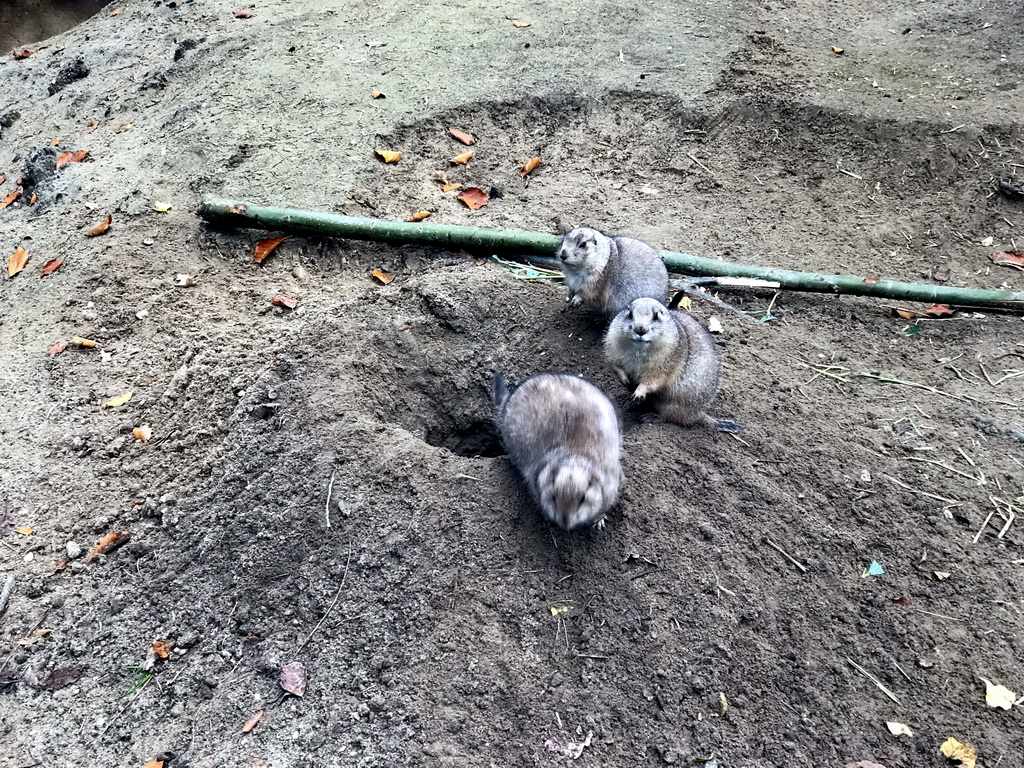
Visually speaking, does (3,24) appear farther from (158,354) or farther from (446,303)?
(446,303)

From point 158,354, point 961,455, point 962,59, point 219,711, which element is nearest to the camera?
point 219,711

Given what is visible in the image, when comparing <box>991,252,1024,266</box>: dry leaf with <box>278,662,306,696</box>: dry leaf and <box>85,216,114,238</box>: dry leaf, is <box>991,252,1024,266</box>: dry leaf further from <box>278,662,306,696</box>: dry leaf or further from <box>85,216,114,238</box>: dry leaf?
<box>85,216,114,238</box>: dry leaf

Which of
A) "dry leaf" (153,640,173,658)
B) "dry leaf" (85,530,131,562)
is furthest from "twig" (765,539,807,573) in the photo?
"dry leaf" (85,530,131,562)

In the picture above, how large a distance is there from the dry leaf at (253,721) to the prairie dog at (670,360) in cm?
300

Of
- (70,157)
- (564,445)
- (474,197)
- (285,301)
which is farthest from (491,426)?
(70,157)

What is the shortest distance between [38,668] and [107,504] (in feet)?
3.47

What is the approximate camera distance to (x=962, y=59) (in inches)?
306

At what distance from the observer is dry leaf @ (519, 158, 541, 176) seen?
7.11 m

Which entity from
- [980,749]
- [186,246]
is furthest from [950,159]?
[186,246]

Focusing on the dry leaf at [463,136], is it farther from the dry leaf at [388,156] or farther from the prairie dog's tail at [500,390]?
the prairie dog's tail at [500,390]

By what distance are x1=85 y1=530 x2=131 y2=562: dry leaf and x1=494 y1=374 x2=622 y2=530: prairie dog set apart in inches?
97.1

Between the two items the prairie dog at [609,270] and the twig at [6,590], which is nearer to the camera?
the twig at [6,590]

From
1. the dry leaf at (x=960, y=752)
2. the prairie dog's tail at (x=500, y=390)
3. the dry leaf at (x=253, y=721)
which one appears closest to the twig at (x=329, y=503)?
the dry leaf at (x=253, y=721)

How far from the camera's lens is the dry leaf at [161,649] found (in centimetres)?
375
